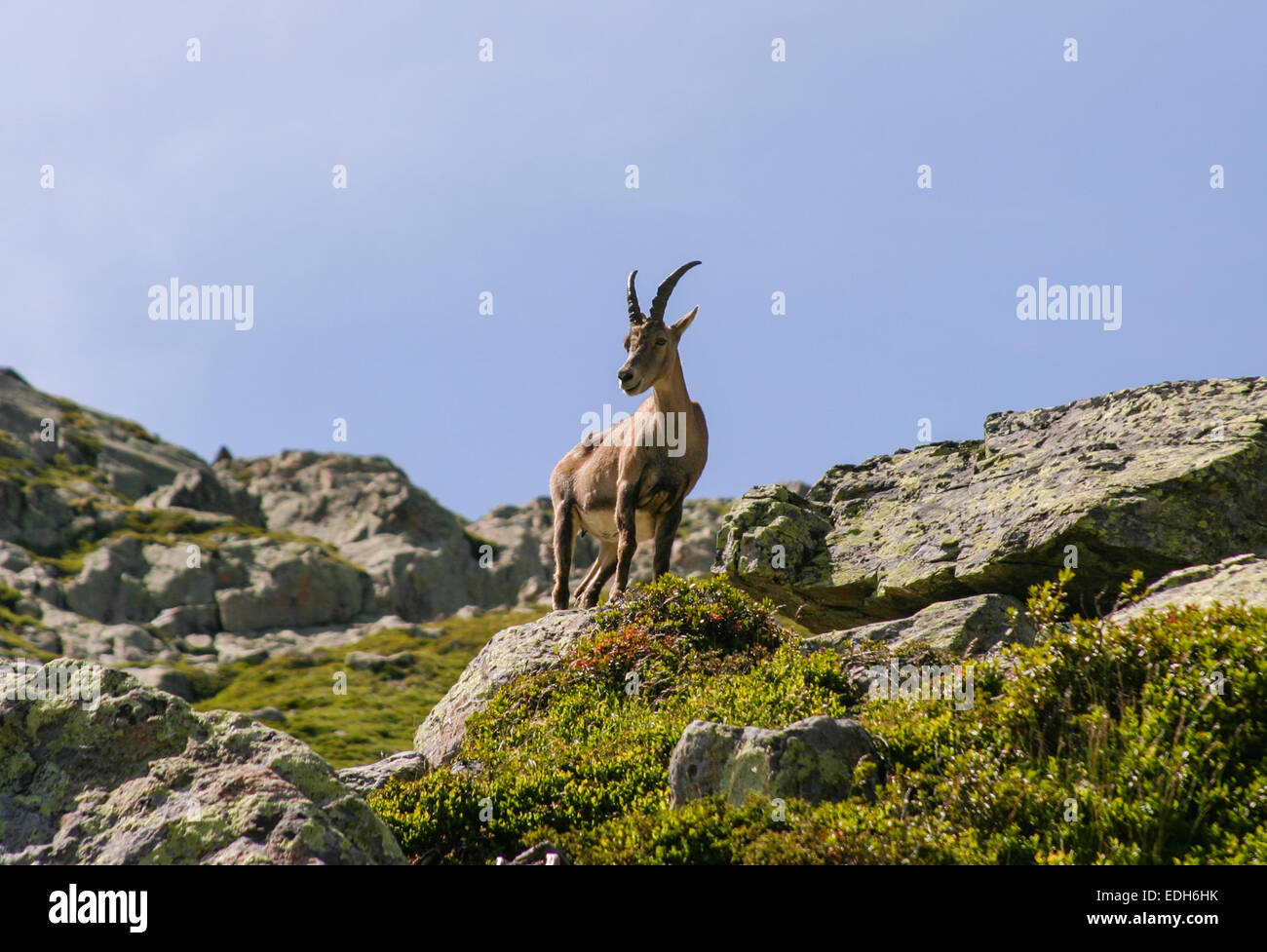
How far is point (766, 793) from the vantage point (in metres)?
10.2

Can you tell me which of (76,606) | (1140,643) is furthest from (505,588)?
(1140,643)

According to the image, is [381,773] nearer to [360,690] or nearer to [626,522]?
[626,522]

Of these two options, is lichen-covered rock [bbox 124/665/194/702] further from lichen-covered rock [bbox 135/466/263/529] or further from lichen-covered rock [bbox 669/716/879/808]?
lichen-covered rock [bbox 669/716/879/808]

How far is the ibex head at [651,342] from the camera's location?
16.9 metres

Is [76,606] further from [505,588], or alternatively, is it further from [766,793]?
[766,793]

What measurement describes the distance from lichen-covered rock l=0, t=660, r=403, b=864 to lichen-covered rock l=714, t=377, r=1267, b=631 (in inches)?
402

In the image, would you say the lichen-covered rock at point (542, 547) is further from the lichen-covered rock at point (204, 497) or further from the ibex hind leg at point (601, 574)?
the ibex hind leg at point (601, 574)

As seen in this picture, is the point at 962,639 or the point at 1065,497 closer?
the point at 962,639

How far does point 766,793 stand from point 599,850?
158 cm

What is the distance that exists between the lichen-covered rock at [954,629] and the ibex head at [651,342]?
4.59m

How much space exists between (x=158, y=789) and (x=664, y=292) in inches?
446

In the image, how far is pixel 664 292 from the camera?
58.9 ft

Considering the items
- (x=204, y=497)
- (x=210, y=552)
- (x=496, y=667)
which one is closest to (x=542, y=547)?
(x=204, y=497)

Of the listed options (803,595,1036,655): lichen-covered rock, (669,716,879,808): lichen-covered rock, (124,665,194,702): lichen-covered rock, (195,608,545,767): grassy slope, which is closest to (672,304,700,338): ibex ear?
(803,595,1036,655): lichen-covered rock
